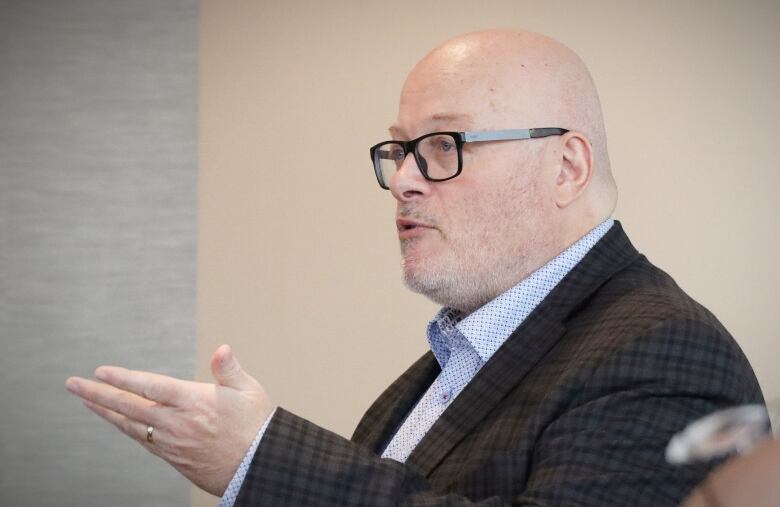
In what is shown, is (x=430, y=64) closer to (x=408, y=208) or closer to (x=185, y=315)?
(x=408, y=208)

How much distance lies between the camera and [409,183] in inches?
65.6

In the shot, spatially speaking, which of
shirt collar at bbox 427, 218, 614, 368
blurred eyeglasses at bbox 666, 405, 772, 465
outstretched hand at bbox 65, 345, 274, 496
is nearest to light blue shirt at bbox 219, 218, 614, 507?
shirt collar at bbox 427, 218, 614, 368

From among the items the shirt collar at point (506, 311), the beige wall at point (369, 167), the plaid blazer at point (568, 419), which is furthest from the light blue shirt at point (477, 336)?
the beige wall at point (369, 167)

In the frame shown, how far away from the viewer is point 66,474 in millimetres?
3203

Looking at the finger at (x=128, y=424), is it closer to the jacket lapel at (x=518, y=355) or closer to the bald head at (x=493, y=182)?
the jacket lapel at (x=518, y=355)

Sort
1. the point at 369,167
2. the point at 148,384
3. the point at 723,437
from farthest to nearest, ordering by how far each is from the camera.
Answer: the point at 369,167 → the point at 148,384 → the point at 723,437

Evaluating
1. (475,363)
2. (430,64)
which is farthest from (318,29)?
(475,363)

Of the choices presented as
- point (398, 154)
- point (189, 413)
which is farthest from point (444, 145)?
point (189, 413)

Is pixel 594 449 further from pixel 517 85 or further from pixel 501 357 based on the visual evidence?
pixel 517 85

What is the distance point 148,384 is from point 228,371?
87mm

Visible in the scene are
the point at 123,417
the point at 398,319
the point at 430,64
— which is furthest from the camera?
the point at 398,319

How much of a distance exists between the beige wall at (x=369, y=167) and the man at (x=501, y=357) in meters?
1.22

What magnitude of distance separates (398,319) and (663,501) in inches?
75.6

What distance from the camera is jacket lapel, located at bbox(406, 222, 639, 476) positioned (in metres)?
1.40
